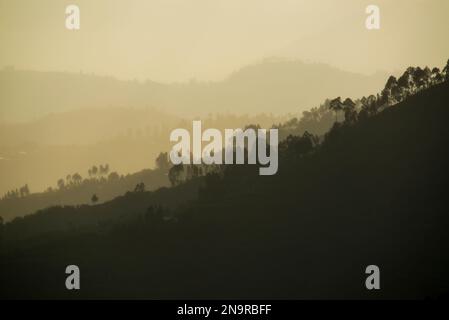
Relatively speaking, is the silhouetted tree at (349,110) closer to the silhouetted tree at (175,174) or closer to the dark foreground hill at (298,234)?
the dark foreground hill at (298,234)

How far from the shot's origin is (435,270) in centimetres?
6012

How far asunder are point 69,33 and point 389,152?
43749mm

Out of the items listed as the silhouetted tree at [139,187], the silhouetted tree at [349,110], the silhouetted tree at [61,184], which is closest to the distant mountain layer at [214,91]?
the silhouetted tree at [349,110]

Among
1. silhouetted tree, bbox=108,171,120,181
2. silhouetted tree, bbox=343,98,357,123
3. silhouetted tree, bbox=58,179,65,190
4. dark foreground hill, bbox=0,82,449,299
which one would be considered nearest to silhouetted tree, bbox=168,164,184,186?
silhouetted tree, bbox=108,171,120,181

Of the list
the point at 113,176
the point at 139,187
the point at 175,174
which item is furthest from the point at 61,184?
the point at 139,187

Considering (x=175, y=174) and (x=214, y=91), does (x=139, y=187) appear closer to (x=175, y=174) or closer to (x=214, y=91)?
(x=175, y=174)

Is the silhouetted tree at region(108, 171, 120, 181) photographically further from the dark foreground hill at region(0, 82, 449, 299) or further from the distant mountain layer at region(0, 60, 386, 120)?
the distant mountain layer at region(0, 60, 386, 120)

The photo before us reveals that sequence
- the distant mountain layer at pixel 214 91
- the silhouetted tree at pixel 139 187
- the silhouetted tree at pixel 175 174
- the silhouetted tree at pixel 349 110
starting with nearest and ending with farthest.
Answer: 1. the distant mountain layer at pixel 214 91
2. the silhouetted tree at pixel 349 110
3. the silhouetted tree at pixel 175 174
4. the silhouetted tree at pixel 139 187

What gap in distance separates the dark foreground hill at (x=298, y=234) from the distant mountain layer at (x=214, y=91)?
9.12 m

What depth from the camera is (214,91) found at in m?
85.9

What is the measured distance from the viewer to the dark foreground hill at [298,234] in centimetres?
6200

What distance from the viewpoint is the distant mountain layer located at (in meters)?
Answer: 79.0

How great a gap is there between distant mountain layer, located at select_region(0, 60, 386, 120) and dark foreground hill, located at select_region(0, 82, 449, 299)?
9115 mm

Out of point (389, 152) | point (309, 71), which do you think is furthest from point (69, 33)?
point (389, 152)
